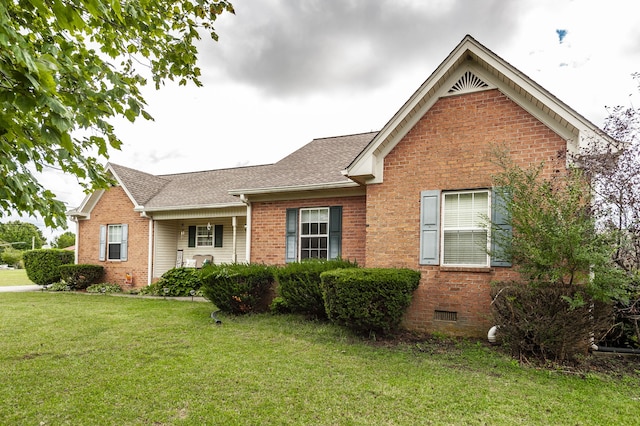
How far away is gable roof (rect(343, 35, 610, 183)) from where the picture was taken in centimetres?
708

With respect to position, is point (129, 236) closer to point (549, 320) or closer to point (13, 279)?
point (13, 279)

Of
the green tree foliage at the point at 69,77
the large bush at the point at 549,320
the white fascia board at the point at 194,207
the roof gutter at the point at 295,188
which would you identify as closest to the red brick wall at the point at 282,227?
the roof gutter at the point at 295,188

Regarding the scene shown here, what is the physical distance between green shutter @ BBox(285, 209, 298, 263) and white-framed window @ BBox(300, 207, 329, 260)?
0.17m

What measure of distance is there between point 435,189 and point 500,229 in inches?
76.0

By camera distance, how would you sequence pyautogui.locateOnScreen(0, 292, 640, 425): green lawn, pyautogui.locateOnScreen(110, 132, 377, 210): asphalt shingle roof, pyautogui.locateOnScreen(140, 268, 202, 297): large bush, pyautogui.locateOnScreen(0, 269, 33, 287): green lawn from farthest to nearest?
pyautogui.locateOnScreen(0, 269, 33, 287): green lawn → pyautogui.locateOnScreen(140, 268, 202, 297): large bush → pyautogui.locateOnScreen(110, 132, 377, 210): asphalt shingle roof → pyautogui.locateOnScreen(0, 292, 640, 425): green lawn

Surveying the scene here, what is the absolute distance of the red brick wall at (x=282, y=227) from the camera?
1008 cm

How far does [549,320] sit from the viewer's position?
5922 mm

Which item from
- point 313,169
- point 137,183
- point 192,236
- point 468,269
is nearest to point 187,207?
point 192,236

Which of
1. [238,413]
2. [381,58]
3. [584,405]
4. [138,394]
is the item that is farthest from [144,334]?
[381,58]

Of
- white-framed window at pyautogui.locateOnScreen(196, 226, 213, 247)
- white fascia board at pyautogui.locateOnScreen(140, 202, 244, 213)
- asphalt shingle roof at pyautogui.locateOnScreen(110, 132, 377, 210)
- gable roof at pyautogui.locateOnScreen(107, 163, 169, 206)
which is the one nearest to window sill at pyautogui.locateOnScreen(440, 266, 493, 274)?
asphalt shingle roof at pyautogui.locateOnScreen(110, 132, 377, 210)

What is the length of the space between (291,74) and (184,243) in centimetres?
928

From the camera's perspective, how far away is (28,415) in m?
4.07

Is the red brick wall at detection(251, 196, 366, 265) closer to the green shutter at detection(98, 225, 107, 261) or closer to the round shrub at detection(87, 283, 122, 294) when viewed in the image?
the round shrub at detection(87, 283, 122, 294)

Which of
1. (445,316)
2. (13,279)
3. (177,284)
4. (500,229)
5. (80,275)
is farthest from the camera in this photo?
(13,279)
